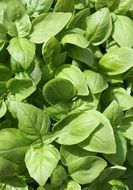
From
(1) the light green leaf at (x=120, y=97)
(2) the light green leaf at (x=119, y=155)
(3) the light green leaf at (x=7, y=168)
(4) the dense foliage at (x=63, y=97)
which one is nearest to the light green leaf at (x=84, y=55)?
(4) the dense foliage at (x=63, y=97)

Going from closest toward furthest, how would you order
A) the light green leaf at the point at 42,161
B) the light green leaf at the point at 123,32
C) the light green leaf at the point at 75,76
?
the light green leaf at the point at 42,161 → the light green leaf at the point at 75,76 → the light green leaf at the point at 123,32

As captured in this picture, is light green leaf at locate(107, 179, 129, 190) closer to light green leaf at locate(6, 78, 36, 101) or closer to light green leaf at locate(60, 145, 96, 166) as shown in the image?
light green leaf at locate(60, 145, 96, 166)

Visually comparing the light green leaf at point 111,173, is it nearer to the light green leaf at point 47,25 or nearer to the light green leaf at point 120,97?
the light green leaf at point 120,97

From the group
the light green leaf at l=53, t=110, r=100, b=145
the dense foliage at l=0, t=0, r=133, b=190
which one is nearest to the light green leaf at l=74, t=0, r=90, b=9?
the dense foliage at l=0, t=0, r=133, b=190

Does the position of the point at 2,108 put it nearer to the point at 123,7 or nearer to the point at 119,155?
the point at 119,155

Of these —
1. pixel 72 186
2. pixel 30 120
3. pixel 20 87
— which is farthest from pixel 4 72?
pixel 72 186

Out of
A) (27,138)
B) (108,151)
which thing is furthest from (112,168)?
(27,138)
